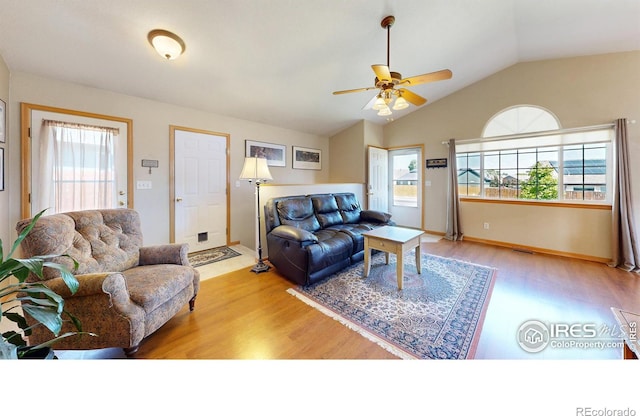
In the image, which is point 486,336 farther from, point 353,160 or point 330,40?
point 353,160

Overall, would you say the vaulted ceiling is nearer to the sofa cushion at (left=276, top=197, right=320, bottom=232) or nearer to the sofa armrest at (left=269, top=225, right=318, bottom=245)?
the sofa cushion at (left=276, top=197, right=320, bottom=232)

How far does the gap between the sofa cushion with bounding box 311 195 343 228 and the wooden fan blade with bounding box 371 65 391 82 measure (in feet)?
6.02

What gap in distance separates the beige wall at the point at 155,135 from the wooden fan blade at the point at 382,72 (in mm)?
2813

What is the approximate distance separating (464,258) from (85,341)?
409cm

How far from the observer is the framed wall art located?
200 inches

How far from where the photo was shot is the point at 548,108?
11.9 ft

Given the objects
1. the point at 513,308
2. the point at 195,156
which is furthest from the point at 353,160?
the point at 513,308

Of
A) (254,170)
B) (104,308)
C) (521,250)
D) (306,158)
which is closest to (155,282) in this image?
(104,308)

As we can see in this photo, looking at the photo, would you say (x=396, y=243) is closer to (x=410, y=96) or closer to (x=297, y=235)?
(x=297, y=235)

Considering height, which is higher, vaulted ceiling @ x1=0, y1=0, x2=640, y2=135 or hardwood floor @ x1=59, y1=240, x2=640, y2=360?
vaulted ceiling @ x1=0, y1=0, x2=640, y2=135

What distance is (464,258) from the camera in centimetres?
346

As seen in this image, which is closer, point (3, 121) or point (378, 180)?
point (3, 121)

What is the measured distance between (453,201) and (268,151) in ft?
12.1

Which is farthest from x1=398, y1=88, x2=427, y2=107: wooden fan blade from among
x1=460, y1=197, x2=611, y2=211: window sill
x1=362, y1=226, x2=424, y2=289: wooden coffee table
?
x1=460, y1=197, x2=611, y2=211: window sill
